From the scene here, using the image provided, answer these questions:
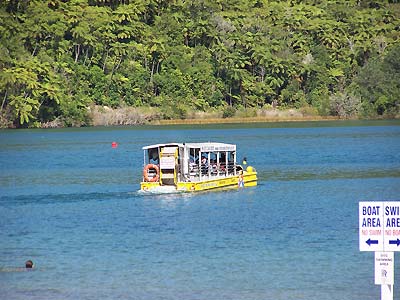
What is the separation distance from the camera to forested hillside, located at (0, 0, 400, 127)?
400ft

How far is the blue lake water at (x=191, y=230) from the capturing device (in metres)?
29.2

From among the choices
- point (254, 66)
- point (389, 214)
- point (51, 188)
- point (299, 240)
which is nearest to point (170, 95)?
point (254, 66)

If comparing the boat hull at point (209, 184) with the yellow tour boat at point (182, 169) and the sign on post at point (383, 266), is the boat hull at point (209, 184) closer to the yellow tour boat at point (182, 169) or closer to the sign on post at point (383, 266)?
the yellow tour boat at point (182, 169)

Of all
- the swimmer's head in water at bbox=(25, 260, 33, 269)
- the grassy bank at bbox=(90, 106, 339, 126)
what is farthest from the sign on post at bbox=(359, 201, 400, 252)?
the grassy bank at bbox=(90, 106, 339, 126)

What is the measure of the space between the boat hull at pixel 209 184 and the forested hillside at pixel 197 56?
63.8 m

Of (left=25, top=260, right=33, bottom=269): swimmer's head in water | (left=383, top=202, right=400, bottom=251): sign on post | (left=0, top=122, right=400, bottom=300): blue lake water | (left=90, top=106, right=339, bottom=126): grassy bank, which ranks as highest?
(left=383, top=202, right=400, bottom=251): sign on post

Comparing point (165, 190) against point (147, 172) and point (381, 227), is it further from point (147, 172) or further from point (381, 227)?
point (381, 227)

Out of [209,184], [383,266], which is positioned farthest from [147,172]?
[383,266]

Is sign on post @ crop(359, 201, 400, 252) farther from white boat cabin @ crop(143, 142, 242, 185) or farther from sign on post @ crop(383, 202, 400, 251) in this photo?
white boat cabin @ crop(143, 142, 242, 185)

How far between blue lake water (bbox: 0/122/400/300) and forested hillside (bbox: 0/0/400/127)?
142 feet

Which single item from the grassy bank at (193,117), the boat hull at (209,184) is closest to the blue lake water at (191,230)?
the boat hull at (209,184)

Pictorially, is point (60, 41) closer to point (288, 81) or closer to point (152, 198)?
point (288, 81)

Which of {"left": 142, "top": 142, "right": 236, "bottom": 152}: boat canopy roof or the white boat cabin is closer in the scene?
the white boat cabin

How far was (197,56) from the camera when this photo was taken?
133125mm
